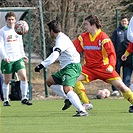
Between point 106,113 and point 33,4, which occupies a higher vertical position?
point 33,4

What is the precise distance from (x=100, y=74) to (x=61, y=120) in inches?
67.8

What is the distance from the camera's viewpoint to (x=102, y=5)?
22.4 m

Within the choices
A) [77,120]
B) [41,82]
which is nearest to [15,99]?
[41,82]

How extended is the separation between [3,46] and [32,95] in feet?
14.8

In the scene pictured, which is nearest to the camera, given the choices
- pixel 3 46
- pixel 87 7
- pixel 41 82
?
pixel 3 46

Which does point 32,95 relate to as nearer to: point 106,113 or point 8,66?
point 8,66

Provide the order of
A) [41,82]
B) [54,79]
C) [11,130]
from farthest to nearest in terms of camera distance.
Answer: [41,82]
[54,79]
[11,130]

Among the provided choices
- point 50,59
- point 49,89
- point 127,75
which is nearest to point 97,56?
point 50,59

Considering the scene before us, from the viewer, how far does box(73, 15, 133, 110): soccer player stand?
1245cm

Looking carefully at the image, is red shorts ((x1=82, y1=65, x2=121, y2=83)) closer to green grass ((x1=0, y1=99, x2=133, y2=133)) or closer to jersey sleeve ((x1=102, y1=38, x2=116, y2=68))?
jersey sleeve ((x1=102, y1=38, x2=116, y2=68))

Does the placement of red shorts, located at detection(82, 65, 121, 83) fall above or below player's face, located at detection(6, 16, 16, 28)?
below

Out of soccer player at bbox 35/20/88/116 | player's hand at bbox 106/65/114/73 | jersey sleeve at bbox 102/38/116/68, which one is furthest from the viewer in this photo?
jersey sleeve at bbox 102/38/116/68

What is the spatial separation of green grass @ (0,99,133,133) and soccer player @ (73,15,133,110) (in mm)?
577

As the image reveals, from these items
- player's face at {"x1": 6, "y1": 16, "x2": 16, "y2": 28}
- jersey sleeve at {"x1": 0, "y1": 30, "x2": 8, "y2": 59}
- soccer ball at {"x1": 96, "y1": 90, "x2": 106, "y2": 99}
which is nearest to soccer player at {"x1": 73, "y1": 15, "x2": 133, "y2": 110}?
jersey sleeve at {"x1": 0, "y1": 30, "x2": 8, "y2": 59}
